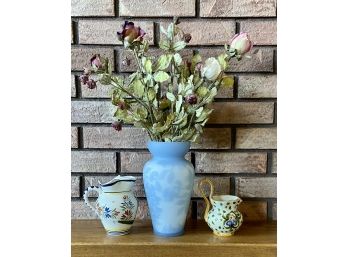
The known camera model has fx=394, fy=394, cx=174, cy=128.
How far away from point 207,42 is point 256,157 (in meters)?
0.36

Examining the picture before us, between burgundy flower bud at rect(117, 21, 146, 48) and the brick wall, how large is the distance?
184 millimetres

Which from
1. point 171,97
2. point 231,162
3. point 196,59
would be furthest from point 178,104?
point 231,162

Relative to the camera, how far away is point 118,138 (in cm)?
115

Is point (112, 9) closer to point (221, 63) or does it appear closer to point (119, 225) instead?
point (221, 63)

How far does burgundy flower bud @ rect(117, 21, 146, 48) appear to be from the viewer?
928 mm

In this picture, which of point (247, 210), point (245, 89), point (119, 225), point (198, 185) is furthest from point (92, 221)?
point (245, 89)

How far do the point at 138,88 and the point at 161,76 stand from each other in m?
0.07

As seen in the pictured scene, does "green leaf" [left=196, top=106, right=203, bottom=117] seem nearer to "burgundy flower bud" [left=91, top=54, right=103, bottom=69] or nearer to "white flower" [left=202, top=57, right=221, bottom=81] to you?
"white flower" [left=202, top=57, right=221, bottom=81]

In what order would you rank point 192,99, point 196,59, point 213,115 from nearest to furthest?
point 192,99 → point 196,59 → point 213,115

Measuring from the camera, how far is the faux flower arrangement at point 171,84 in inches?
38.1

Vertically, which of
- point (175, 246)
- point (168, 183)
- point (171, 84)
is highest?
point (171, 84)

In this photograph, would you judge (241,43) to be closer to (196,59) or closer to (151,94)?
(196,59)

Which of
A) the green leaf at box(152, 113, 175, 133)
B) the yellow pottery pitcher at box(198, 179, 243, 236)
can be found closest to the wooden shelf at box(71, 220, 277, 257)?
the yellow pottery pitcher at box(198, 179, 243, 236)

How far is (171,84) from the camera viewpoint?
3.38 feet
